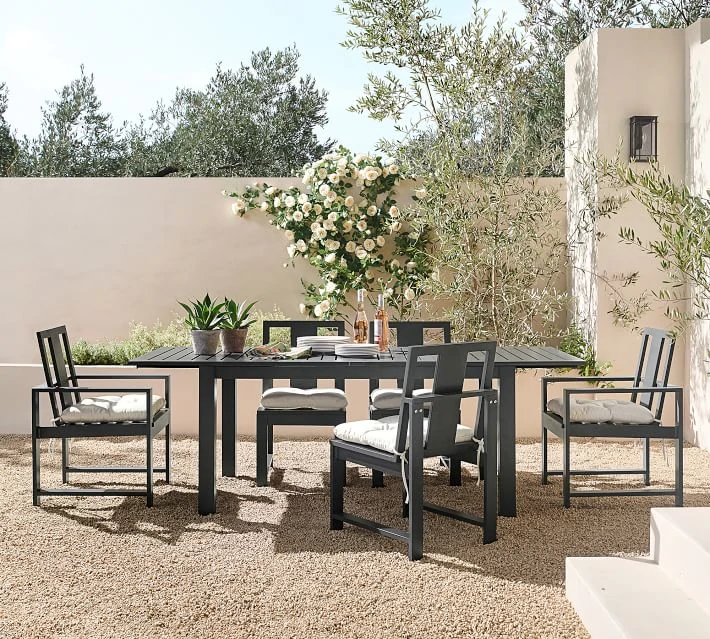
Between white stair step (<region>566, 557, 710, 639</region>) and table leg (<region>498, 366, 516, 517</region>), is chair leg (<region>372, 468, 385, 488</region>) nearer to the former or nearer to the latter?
table leg (<region>498, 366, 516, 517</region>)

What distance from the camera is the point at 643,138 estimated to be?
671cm

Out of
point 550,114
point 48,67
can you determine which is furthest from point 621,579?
point 48,67

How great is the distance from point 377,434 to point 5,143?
12.4 meters

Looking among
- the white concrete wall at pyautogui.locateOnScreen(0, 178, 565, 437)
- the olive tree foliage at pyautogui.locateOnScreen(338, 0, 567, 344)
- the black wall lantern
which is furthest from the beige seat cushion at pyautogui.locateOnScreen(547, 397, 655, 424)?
the white concrete wall at pyautogui.locateOnScreen(0, 178, 565, 437)

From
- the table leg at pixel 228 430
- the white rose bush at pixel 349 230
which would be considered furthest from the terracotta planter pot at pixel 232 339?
the white rose bush at pixel 349 230

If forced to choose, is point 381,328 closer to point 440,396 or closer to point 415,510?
point 440,396

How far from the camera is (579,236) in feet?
23.7

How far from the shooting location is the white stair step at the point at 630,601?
2705 millimetres

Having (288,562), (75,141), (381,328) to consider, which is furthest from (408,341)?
(75,141)

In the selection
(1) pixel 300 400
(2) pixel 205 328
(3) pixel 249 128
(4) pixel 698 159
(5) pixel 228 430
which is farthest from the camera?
(3) pixel 249 128

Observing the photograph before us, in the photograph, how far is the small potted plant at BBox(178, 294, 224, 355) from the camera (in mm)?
4660

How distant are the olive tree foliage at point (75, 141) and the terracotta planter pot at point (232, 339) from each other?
10.6 m

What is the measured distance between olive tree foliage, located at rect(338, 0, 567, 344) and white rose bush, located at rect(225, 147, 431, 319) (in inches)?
12.9

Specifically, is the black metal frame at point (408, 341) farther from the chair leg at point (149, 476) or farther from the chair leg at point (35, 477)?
the chair leg at point (35, 477)
